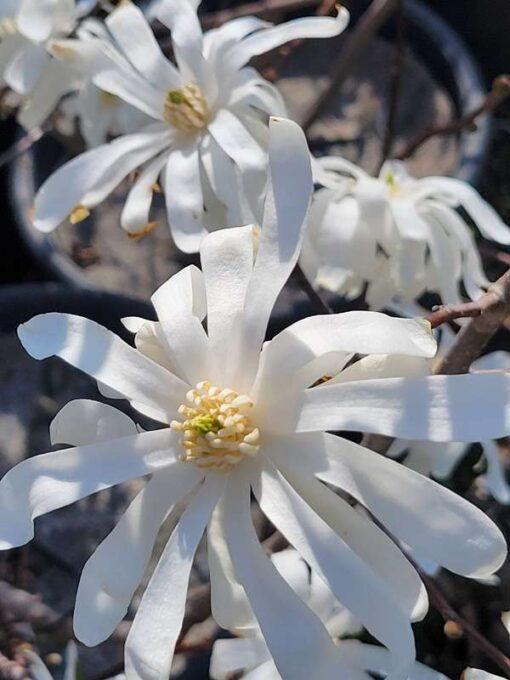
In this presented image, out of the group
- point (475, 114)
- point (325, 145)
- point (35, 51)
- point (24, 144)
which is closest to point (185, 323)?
point (35, 51)

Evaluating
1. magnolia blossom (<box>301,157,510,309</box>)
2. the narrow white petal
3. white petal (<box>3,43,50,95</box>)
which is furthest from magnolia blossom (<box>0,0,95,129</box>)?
the narrow white petal

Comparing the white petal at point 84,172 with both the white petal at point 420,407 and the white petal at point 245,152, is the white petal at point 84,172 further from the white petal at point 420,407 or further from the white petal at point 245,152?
the white petal at point 420,407

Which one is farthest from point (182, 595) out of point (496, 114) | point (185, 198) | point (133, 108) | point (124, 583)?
point (496, 114)

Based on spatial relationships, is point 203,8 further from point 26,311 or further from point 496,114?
point 26,311

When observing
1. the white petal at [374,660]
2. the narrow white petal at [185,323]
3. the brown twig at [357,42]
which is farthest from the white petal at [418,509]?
the brown twig at [357,42]

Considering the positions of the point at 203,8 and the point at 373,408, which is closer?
the point at 373,408

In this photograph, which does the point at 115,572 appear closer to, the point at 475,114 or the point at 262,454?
the point at 262,454
